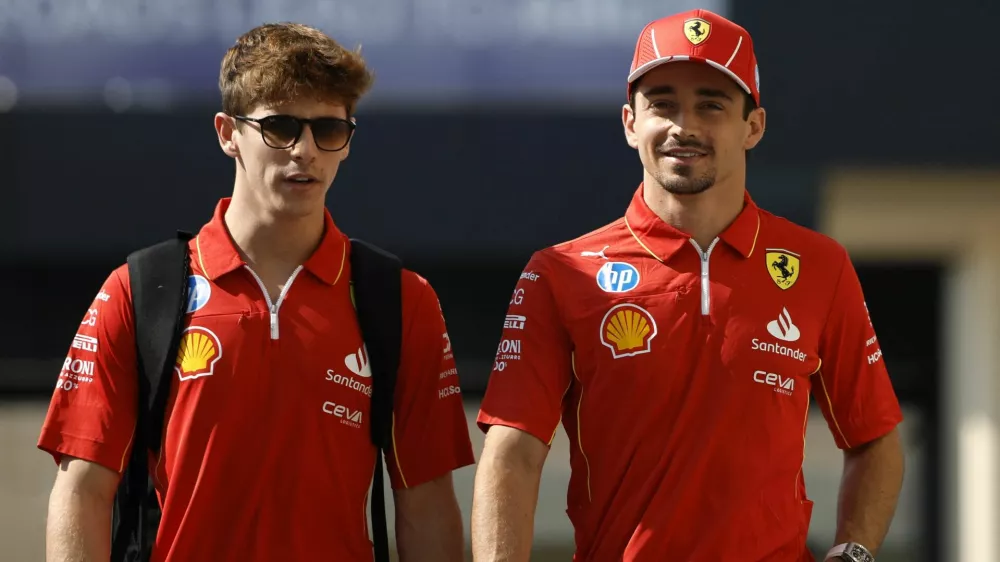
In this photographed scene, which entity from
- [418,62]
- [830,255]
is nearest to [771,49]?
[418,62]

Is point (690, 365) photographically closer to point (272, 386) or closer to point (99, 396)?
point (272, 386)

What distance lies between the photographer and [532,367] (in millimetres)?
3945

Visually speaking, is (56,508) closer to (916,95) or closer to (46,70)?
(46,70)

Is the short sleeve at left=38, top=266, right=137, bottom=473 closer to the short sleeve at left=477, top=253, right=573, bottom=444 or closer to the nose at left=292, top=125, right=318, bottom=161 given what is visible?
the nose at left=292, top=125, right=318, bottom=161

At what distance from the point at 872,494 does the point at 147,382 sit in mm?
1883

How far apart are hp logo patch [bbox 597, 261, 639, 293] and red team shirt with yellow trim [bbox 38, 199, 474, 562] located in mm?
528

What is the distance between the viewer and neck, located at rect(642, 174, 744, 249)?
4.06 meters

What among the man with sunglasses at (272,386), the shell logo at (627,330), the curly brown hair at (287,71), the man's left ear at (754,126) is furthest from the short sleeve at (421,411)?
the man's left ear at (754,126)

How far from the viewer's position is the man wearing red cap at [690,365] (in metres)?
3.83

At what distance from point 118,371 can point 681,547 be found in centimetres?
147

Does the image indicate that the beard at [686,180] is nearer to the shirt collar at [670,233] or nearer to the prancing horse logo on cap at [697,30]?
the shirt collar at [670,233]

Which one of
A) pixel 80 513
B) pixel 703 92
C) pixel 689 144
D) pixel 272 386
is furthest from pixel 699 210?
pixel 80 513

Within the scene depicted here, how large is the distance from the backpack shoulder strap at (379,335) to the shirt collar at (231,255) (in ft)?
0.17

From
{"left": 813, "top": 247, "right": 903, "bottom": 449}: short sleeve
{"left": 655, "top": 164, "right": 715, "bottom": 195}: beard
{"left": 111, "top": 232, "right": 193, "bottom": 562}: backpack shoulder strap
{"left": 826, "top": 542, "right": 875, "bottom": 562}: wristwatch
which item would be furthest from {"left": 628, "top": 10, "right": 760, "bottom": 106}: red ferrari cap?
→ {"left": 111, "top": 232, "right": 193, "bottom": 562}: backpack shoulder strap
